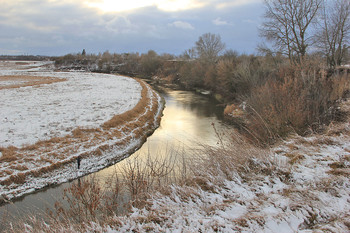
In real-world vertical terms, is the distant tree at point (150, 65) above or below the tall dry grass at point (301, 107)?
above

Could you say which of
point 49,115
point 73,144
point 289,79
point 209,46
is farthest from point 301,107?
point 209,46

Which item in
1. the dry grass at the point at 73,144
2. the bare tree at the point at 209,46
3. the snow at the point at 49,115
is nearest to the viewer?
the dry grass at the point at 73,144

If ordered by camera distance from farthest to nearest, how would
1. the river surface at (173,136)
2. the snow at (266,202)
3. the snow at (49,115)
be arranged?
the snow at (49,115) → the river surface at (173,136) → the snow at (266,202)

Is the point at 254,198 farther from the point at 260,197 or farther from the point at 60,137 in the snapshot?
the point at 60,137

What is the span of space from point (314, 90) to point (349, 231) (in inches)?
320

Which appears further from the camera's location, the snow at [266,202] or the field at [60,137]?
the field at [60,137]

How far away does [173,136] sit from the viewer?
15.6 m

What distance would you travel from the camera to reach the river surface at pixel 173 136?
8.18 meters

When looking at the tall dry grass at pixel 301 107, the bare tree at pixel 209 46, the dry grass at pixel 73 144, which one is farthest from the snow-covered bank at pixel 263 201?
the bare tree at pixel 209 46

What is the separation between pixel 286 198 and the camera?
3207 mm

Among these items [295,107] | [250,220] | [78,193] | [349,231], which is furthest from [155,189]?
[295,107]

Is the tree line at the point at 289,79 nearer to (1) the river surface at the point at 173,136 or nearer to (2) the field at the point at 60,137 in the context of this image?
(1) the river surface at the point at 173,136

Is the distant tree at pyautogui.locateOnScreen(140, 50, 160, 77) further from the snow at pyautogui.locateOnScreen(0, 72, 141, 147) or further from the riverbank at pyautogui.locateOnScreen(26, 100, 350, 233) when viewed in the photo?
the riverbank at pyautogui.locateOnScreen(26, 100, 350, 233)

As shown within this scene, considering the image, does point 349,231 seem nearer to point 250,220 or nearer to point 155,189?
point 250,220
